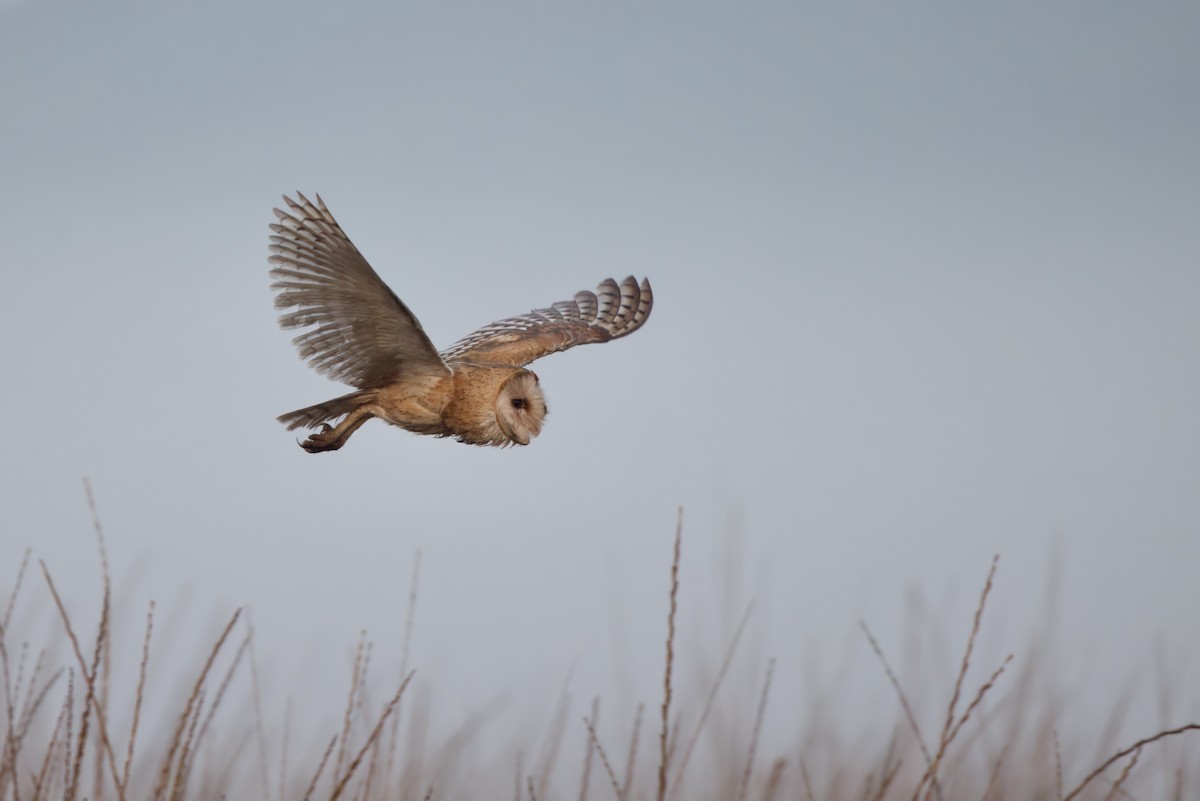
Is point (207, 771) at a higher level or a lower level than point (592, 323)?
lower

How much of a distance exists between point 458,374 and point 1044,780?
2941mm

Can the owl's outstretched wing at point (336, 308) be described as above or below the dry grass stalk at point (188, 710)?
above

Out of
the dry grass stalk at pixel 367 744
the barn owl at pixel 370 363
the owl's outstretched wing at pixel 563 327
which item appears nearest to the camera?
the dry grass stalk at pixel 367 744

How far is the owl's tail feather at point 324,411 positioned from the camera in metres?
4.09

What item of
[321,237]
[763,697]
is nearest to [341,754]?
[763,697]

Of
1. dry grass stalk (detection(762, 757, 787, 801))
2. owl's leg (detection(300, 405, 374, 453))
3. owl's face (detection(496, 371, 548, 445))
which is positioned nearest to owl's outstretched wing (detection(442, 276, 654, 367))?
owl's face (detection(496, 371, 548, 445))

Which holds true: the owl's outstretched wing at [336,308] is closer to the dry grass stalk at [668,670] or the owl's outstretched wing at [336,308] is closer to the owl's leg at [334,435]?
the owl's leg at [334,435]

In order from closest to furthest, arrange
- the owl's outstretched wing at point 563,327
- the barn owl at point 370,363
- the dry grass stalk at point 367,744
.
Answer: the dry grass stalk at point 367,744
the barn owl at point 370,363
the owl's outstretched wing at point 563,327

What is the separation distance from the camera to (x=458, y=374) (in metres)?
4.15

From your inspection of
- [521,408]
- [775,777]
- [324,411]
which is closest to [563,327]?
[521,408]

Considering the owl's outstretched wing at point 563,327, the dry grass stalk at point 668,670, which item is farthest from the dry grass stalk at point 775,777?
the owl's outstretched wing at point 563,327

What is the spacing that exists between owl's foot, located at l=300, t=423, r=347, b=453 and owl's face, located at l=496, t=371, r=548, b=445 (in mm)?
566

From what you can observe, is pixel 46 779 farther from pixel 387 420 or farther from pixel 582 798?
pixel 387 420

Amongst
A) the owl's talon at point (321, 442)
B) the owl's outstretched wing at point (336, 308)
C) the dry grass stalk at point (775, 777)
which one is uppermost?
the owl's outstretched wing at point (336, 308)
